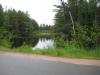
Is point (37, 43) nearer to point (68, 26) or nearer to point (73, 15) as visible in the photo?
point (68, 26)

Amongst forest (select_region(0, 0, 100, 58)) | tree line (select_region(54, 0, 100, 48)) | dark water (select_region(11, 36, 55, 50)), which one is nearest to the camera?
forest (select_region(0, 0, 100, 58))

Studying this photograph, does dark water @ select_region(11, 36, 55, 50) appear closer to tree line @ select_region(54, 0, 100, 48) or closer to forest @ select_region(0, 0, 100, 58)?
forest @ select_region(0, 0, 100, 58)

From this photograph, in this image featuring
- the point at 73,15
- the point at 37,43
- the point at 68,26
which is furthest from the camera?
the point at 73,15

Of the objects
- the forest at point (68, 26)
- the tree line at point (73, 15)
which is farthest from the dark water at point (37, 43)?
the tree line at point (73, 15)

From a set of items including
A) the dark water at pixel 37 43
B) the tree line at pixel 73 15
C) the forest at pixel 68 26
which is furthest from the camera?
the tree line at pixel 73 15

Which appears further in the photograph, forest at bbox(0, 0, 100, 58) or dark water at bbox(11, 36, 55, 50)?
dark water at bbox(11, 36, 55, 50)

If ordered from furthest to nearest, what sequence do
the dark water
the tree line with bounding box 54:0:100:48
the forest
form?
the tree line with bounding box 54:0:100:48 → the dark water → the forest

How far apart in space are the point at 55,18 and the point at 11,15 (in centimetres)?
2824

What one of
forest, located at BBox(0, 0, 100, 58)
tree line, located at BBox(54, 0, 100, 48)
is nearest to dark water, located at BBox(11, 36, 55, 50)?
forest, located at BBox(0, 0, 100, 58)

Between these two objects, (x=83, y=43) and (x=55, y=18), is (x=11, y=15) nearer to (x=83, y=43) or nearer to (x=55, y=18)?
(x=55, y=18)

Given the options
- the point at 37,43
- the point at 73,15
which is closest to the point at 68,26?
the point at 73,15

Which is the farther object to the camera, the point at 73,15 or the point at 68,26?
the point at 73,15

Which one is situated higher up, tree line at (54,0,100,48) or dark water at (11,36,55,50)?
tree line at (54,0,100,48)

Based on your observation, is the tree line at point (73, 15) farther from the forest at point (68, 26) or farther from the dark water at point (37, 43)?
the dark water at point (37, 43)
